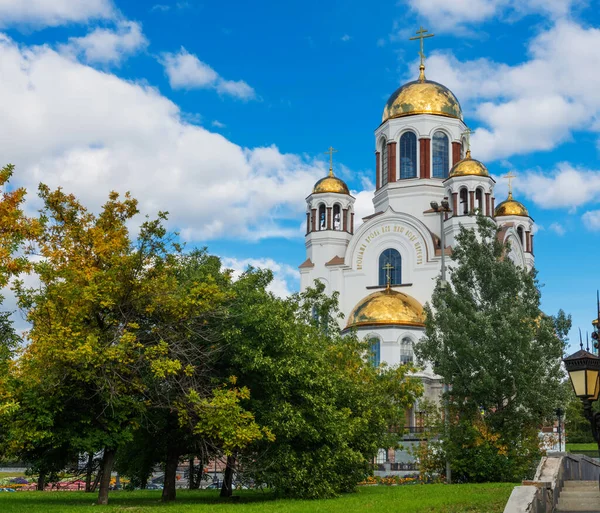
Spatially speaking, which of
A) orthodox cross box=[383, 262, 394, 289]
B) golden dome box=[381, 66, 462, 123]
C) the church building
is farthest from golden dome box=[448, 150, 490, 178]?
orthodox cross box=[383, 262, 394, 289]

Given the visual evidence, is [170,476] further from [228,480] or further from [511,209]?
[511,209]

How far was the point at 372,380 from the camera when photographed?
89.9ft

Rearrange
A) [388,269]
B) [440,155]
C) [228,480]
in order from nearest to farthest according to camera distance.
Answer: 1. [228,480]
2. [388,269]
3. [440,155]

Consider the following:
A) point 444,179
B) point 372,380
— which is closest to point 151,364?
point 372,380

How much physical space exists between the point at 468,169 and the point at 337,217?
941cm

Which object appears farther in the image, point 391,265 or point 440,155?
point 440,155

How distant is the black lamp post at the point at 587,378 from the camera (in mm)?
9750

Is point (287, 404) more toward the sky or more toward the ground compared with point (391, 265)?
more toward the ground

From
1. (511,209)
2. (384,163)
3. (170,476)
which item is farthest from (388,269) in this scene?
(170,476)

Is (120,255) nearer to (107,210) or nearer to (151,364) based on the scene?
(107,210)

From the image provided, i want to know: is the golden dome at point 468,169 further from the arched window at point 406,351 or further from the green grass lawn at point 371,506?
the green grass lawn at point 371,506

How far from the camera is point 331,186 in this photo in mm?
52188

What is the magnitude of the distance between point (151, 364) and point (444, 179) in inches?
1489

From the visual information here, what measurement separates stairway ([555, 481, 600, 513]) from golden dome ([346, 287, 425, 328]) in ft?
87.9
